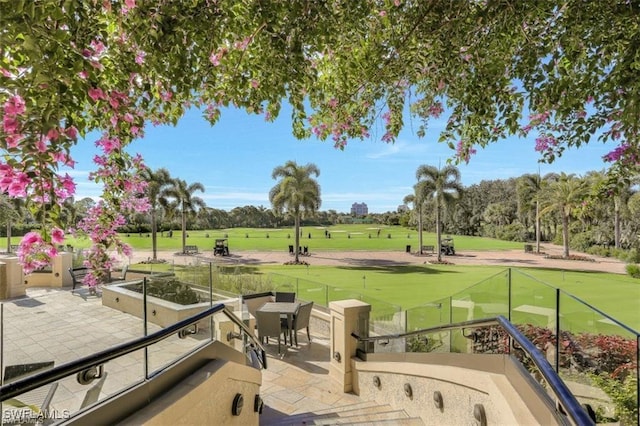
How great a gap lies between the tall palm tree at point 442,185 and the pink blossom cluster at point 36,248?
95.3ft

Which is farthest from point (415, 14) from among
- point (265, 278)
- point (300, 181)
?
point (300, 181)

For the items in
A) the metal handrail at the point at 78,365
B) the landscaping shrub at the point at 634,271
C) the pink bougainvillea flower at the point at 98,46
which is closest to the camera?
the metal handrail at the point at 78,365

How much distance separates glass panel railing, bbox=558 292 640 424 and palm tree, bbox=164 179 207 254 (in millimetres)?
32222

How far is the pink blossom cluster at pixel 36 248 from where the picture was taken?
1.91 meters

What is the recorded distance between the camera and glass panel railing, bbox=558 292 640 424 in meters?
3.10

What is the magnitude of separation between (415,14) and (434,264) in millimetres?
26032

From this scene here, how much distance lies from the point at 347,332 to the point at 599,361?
3693 mm

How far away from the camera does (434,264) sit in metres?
27.7

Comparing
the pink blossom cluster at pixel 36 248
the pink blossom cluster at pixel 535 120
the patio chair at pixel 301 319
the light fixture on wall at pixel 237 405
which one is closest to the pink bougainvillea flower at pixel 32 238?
the pink blossom cluster at pixel 36 248

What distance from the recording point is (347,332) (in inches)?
252

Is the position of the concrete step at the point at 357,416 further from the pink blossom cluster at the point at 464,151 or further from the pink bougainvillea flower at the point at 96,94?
the pink bougainvillea flower at the point at 96,94

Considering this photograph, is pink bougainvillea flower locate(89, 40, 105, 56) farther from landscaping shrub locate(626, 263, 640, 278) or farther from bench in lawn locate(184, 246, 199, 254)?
bench in lawn locate(184, 246, 199, 254)

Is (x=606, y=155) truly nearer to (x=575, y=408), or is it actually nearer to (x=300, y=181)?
(x=575, y=408)

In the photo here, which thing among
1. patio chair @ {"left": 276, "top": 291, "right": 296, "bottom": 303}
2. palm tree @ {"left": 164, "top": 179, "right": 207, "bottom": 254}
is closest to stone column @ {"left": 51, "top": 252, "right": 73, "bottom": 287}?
patio chair @ {"left": 276, "top": 291, "right": 296, "bottom": 303}
